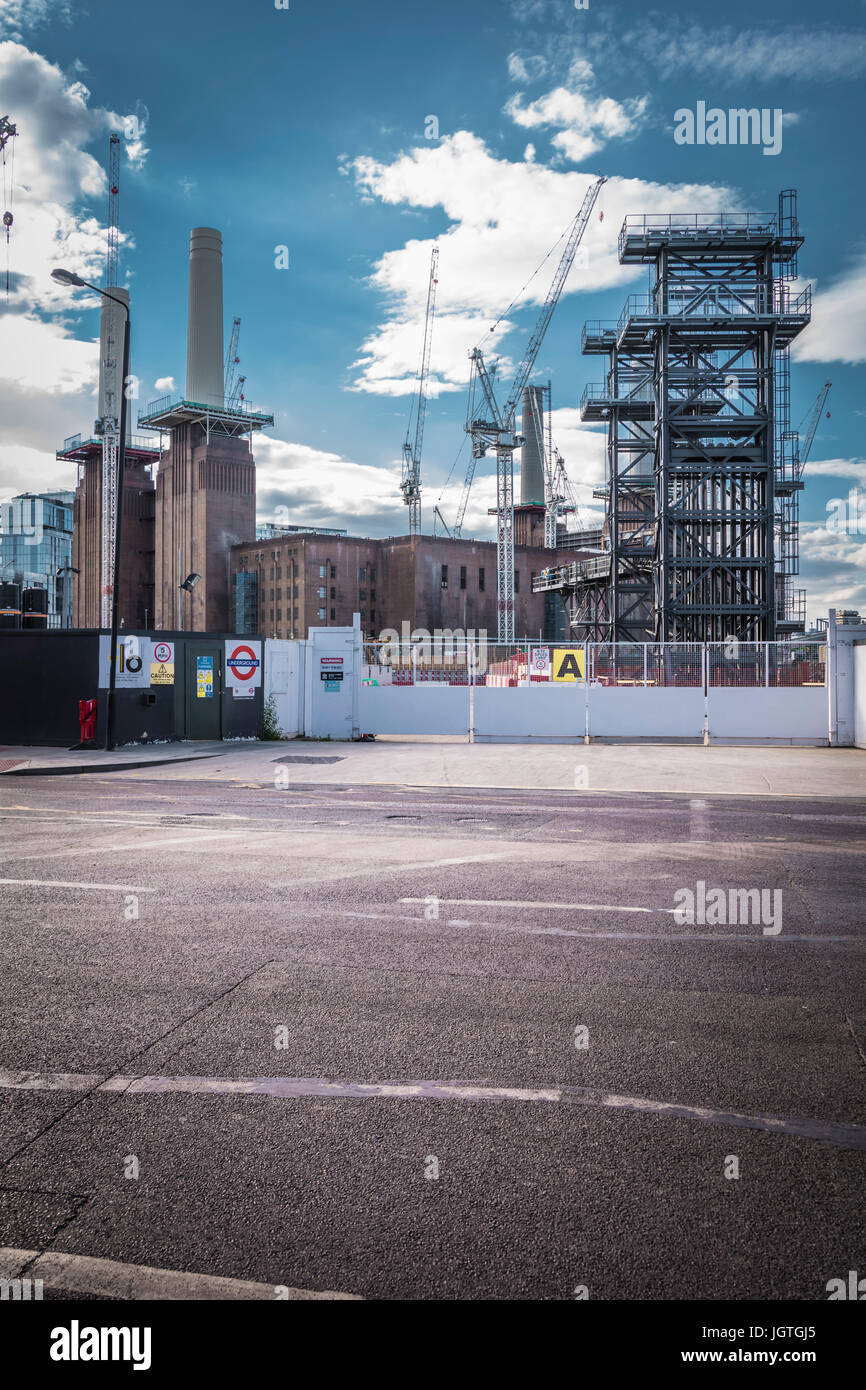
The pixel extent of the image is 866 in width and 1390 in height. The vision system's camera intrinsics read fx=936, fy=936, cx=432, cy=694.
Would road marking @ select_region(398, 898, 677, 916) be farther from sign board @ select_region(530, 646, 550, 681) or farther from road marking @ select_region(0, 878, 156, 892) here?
sign board @ select_region(530, 646, 550, 681)

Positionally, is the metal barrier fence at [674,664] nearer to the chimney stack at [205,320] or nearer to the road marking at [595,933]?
the road marking at [595,933]

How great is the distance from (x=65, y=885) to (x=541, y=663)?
20.9 m

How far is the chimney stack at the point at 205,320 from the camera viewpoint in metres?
106

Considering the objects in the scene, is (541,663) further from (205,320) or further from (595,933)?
(205,320)

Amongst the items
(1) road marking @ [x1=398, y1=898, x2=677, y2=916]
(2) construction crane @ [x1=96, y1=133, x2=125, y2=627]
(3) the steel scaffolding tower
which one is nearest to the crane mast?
(2) construction crane @ [x1=96, y1=133, x2=125, y2=627]

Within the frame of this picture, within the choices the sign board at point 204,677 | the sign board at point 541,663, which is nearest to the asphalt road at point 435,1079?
the sign board at point 204,677

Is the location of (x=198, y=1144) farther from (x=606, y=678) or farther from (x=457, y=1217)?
(x=606, y=678)

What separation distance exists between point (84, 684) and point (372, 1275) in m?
22.1

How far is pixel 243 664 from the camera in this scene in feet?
86.0

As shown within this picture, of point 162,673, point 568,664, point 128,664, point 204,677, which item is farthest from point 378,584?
point 128,664

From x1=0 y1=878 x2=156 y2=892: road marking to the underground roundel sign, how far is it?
17639 millimetres

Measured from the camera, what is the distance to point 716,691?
86.9 feet

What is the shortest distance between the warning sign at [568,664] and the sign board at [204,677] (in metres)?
9.94
